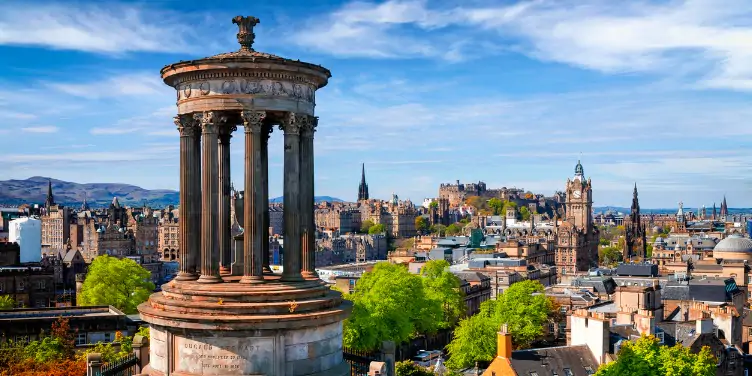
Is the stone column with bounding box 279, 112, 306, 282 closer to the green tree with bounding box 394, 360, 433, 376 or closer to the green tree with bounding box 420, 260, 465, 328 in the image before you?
the green tree with bounding box 394, 360, 433, 376

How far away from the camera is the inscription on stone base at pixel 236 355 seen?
20.2 meters

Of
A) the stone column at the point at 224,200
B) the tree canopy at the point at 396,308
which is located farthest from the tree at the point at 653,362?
the stone column at the point at 224,200

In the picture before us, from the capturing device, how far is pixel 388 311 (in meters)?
73.0

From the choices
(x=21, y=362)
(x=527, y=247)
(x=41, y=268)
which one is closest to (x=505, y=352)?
(x=21, y=362)

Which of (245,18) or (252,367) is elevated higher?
(245,18)

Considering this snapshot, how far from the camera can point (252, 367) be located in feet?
66.3

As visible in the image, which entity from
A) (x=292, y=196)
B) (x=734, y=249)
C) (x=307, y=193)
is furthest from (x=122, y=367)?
(x=734, y=249)

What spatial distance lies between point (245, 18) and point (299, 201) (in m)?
5.49

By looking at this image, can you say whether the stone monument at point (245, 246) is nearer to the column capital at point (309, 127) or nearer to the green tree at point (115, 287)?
the column capital at point (309, 127)

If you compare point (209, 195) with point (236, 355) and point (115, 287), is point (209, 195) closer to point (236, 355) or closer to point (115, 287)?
point (236, 355)

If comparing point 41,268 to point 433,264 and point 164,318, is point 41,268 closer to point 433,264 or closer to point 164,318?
point 433,264

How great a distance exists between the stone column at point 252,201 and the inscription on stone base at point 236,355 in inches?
64.1

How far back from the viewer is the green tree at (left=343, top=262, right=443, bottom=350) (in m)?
68.4

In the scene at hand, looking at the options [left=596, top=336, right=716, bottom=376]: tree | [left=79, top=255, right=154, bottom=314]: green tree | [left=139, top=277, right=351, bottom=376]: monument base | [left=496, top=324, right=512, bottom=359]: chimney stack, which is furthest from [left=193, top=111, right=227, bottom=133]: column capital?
[left=79, top=255, right=154, bottom=314]: green tree
